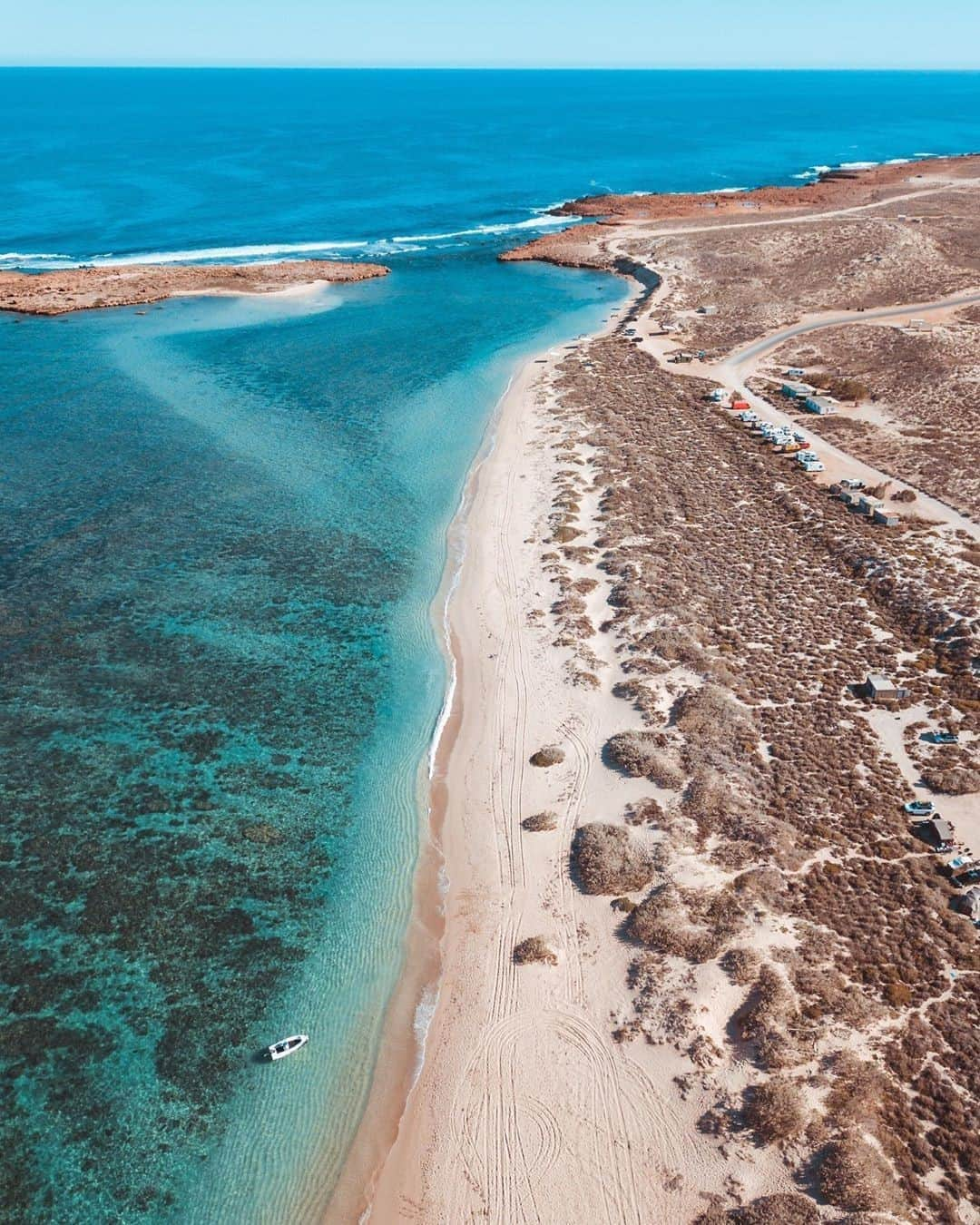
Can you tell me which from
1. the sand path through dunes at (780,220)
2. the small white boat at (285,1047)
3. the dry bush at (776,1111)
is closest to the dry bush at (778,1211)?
the dry bush at (776,1111)

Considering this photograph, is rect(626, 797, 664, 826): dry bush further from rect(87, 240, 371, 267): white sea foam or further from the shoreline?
rect(87, 240, 371, 267): white sea foam

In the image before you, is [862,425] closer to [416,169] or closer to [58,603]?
[58,603]

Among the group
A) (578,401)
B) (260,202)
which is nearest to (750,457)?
(578,401)

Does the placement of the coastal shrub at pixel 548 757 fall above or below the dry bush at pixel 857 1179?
above

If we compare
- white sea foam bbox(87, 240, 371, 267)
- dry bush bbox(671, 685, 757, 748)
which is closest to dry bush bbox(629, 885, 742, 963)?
dry bush bbox(671, 685, 757, 748)

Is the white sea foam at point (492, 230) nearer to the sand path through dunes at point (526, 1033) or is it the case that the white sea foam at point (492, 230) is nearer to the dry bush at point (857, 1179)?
the sand path through dunes at point (526, 1033)
